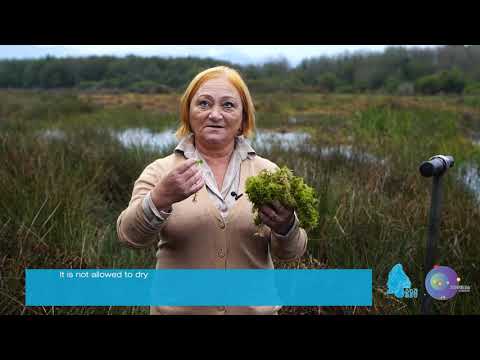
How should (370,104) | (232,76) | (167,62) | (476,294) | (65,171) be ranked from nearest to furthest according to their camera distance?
1. (232,76)
2. (476,294)
3. (167,62)
4. (65,171)
5. (370,104)

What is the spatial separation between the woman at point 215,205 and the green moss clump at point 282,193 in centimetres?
4

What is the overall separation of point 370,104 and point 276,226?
11.4 feet

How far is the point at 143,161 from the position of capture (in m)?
4.18

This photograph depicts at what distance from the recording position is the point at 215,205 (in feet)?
5.23

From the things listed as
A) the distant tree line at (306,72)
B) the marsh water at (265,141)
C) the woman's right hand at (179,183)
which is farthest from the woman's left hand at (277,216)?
the marsh water at (265,141)

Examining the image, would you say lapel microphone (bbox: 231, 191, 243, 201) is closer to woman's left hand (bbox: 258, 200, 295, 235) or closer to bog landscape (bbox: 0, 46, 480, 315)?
woman's left hand (bbox: 258, 200, 295, 235)

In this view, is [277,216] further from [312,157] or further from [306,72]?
[312,157]

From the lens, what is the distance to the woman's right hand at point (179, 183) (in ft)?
4.53

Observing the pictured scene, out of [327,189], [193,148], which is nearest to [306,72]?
[327,189]

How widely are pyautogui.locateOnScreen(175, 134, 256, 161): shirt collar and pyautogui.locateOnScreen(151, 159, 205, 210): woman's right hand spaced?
0.80 feet

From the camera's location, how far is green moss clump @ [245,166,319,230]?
1.44m

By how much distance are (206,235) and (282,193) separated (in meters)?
0.32
